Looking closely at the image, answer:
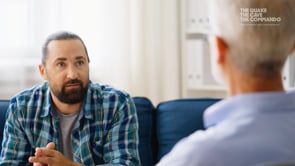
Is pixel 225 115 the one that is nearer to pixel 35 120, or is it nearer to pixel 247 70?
pixel 247 70

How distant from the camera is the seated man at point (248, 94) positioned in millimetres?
806

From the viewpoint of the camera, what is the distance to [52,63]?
2092mm

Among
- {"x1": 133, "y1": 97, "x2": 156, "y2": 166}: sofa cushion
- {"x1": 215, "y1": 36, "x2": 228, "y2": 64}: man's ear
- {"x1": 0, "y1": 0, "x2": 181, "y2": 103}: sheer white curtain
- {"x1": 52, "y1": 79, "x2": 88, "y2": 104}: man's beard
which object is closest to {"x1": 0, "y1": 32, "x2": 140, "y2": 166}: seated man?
{"x1": 52, "y1": 79, "x2": 88, "y2": 104}: man's beard

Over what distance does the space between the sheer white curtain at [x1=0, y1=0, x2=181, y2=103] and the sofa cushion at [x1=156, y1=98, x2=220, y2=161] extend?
1.36 feet

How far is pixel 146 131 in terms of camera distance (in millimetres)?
2285

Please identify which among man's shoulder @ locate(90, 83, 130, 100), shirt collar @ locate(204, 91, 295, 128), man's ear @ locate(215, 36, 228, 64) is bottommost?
man's shoulder @ locate(90, 83, 130, 100)

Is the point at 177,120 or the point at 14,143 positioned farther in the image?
the point at 177,120

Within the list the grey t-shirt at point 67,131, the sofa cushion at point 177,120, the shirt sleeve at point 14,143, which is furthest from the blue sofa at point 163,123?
the grey t-shirt at point 67,131

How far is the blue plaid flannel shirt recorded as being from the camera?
2.02 meters

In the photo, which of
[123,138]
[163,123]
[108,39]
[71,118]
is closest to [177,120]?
[163,123]

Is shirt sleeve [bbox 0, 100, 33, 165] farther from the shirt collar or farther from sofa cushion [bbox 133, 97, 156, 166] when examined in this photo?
the shirt collar

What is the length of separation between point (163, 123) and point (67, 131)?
471 mm

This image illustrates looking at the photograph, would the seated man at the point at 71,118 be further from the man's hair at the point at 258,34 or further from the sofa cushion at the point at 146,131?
the man's hair at the point at 258,34

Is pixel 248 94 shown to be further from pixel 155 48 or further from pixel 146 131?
pixel 155 48
